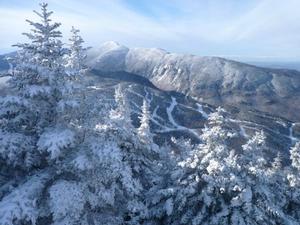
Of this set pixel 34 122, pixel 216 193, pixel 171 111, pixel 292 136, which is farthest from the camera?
pixel 171 111

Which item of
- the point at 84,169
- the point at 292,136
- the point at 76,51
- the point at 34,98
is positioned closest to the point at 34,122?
the point at 34,98

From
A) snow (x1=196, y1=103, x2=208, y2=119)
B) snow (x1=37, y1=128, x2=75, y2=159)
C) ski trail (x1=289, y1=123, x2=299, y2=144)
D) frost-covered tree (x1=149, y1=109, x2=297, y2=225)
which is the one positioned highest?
snow (x1=37, y1=128, x2=75, y2=159)

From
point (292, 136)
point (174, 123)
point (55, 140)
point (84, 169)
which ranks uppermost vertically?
point (55, 140)

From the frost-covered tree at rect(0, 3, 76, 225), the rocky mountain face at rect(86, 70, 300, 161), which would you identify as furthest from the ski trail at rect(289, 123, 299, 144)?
the frost-covered tree at rect(0, 3, 76, 225)

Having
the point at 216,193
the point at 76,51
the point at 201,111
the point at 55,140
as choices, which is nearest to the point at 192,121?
the point at 201,111

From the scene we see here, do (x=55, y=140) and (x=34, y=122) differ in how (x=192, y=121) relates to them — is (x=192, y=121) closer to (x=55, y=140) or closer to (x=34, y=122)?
(x=34, y=122)

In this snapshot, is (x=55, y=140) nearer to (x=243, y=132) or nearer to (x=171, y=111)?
(x=243, y=132)

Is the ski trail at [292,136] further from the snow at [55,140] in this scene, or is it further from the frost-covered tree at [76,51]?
the snow at [55,140]

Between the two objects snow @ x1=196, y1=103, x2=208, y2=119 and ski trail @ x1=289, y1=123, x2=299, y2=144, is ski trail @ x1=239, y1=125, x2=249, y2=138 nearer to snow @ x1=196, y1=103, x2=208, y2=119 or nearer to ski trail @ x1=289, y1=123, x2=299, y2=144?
ski trail @ x1=289, y1=123, x2=299, y2=144

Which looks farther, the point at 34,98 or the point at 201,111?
the point at 201,111

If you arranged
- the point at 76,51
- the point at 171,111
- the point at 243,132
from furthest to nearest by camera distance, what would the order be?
1. the point at 171,111
2. the point at 243,132
3. the point at 76,51

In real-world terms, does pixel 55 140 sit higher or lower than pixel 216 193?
higher
